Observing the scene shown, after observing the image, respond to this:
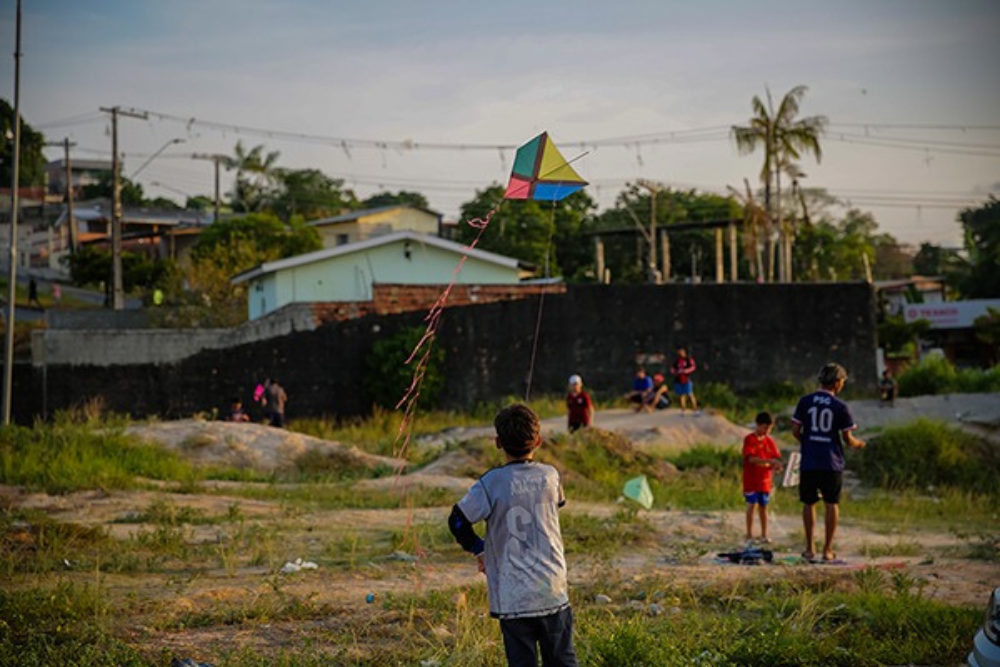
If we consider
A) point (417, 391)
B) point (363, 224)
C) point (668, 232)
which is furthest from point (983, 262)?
point (417, 391)

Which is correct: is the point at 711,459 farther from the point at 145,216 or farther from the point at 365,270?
the point at 145,216

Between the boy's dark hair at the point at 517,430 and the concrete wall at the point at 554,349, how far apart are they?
2305 centimetres

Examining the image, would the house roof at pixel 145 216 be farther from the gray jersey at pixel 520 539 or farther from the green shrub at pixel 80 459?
the gray jersey at pixel 520 539

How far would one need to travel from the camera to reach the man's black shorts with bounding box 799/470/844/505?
1029cm

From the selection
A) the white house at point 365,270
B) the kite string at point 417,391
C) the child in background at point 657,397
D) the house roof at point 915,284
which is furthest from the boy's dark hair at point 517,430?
the house roof at point 915,284

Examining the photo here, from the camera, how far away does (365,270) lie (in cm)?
3616

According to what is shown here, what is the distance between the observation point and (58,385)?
28.1 m

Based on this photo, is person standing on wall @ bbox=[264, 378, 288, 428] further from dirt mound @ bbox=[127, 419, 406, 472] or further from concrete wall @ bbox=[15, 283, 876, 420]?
dirt mound @ bbox=[127, 419, 406, 472]

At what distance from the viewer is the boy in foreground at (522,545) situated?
5.34 metres

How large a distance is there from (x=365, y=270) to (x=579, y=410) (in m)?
16.1

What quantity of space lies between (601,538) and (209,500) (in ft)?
16.6

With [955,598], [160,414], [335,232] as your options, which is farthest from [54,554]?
[335,232]

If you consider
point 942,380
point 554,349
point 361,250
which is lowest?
point 942,380

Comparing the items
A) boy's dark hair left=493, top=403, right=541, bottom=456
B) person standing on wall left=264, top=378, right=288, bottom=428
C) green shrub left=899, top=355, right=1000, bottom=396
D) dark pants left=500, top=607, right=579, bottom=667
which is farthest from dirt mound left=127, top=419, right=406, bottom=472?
green shrub left=899, top=355, right=1000, bottom=396
